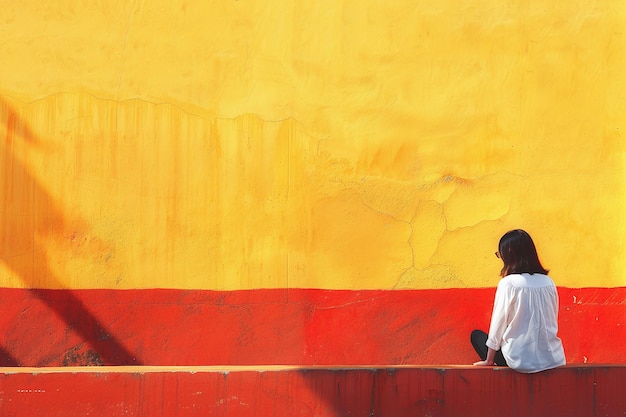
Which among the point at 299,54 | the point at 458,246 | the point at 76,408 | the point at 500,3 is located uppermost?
the point at 500,3

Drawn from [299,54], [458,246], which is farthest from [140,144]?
[458,246]

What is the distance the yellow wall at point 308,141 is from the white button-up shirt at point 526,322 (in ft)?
3.75

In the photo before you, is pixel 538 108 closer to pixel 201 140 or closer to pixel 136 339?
pixel 201 140

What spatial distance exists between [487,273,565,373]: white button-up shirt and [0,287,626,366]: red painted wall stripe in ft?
3.58

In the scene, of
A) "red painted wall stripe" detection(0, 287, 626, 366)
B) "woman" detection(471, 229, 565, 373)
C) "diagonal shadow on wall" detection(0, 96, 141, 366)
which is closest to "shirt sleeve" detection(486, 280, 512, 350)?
"woman" detection(471, 229, 565, 373)

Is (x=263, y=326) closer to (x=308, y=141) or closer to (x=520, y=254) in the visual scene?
(x=308, y=141)

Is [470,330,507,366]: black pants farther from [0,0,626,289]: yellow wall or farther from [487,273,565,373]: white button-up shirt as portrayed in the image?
[0,0,626,289]: yellow wall

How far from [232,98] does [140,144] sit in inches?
27.5

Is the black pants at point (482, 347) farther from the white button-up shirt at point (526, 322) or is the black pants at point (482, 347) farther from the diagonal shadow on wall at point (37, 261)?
the diagonal shadow on wall at point (37, 261)

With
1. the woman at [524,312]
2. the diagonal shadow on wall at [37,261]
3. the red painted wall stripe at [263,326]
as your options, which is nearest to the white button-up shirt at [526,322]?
the woman at [524,312]

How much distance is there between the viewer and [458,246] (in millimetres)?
5102

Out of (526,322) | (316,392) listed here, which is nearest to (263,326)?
(316,392)

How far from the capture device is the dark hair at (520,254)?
3.93 meters

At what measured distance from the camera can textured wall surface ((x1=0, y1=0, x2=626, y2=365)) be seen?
199 inches
